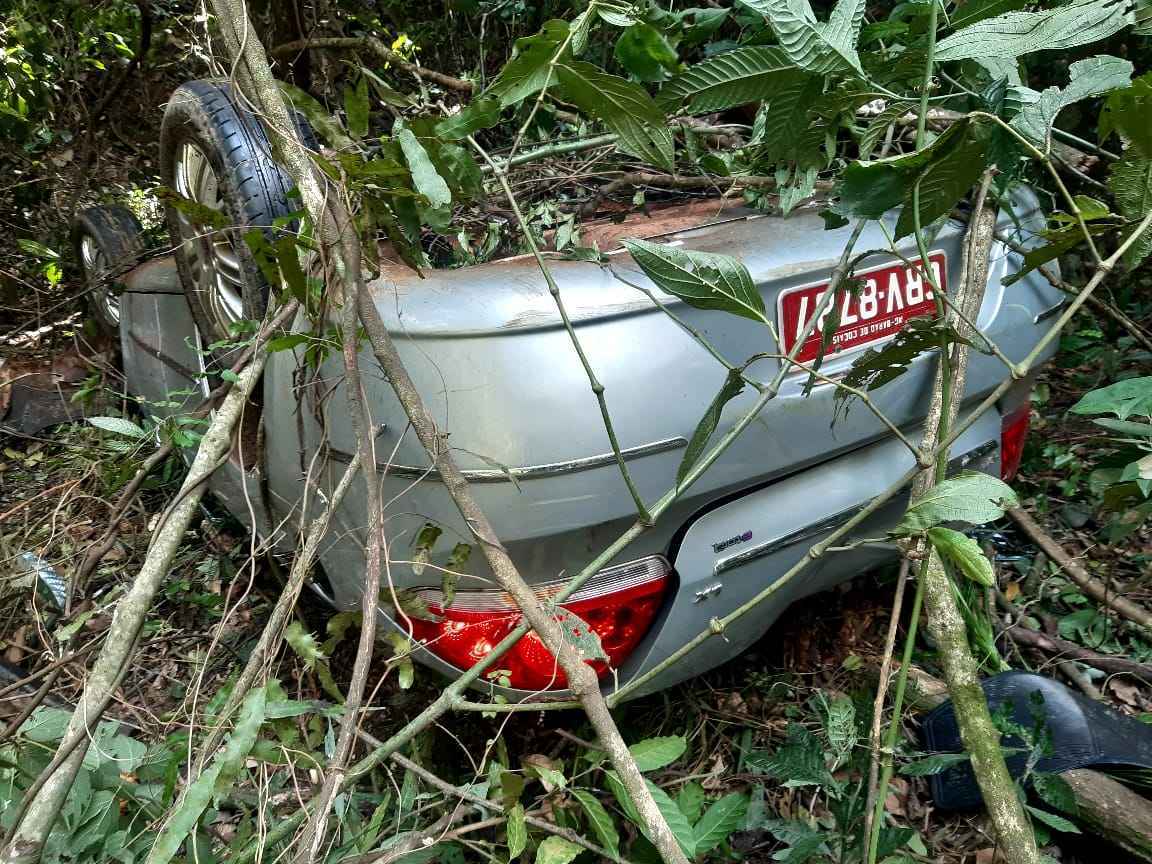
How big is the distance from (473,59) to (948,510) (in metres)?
3.51

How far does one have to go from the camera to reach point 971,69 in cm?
158

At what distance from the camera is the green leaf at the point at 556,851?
1323 millimetres

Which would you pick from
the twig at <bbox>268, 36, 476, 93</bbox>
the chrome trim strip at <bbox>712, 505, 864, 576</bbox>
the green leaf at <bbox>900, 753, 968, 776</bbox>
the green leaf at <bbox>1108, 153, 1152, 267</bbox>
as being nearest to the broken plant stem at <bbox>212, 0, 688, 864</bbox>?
the chrome trim strip at <bbox>712, 505, 864, 576</bbox>

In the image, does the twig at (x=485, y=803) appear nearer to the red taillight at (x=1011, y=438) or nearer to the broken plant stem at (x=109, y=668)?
the broken plant stem at (x=109, y=668)

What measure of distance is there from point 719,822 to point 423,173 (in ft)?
4.05

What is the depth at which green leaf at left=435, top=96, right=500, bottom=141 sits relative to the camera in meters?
1.19

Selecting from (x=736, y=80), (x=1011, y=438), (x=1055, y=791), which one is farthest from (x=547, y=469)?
(x=1011, y=438)

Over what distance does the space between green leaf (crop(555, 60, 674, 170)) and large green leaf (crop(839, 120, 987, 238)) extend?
0.34 meters

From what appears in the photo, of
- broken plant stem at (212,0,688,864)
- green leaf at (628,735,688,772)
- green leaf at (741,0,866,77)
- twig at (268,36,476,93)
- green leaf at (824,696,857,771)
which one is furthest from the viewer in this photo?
twig at (268,36,476,93)

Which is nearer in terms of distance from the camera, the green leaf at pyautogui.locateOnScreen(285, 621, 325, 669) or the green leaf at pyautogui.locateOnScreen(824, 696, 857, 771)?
the green leaf at pyautogui.locateOnScreen(285, 621, 325, 669)

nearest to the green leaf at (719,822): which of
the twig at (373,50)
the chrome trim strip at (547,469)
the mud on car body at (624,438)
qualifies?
the mud on car body at (624,438)

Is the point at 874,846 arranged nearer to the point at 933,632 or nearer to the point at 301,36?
the point at 933,632

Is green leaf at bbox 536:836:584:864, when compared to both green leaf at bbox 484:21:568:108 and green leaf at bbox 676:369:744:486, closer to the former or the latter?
green leaf at bbox 676:369:744:486

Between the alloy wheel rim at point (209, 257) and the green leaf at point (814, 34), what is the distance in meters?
1.90
